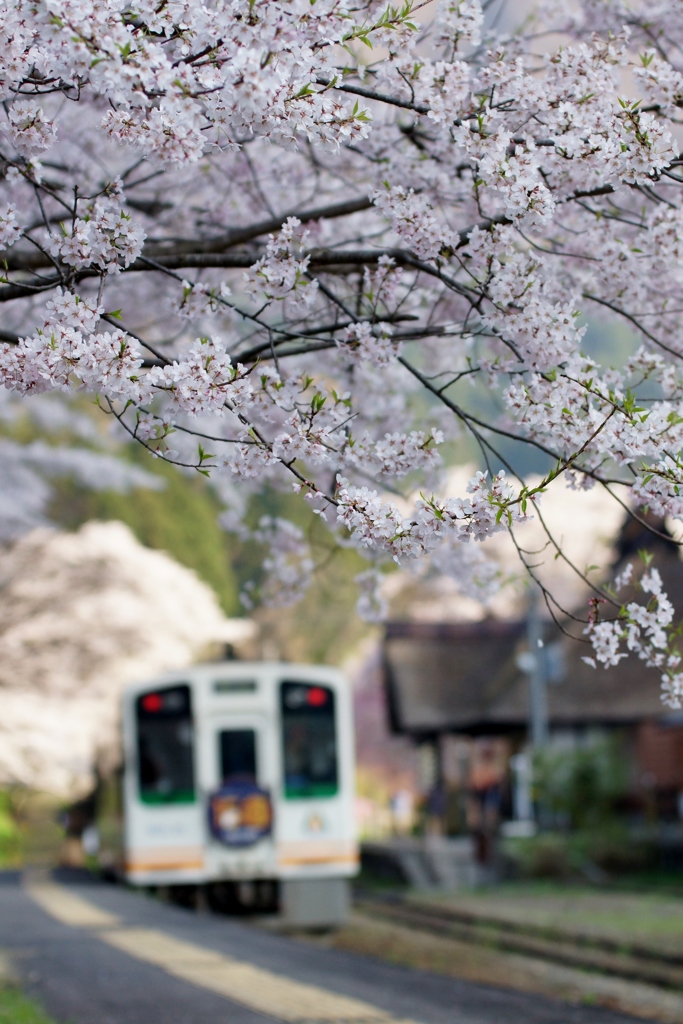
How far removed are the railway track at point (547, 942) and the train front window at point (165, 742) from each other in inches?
138

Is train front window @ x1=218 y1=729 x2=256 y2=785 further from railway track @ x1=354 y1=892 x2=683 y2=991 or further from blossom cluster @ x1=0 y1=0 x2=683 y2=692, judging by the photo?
blossom cluster @ x1=0 y1=0 x2=683 y2=692

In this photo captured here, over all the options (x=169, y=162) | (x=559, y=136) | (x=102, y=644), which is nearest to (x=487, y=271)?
(x=559, y=136)

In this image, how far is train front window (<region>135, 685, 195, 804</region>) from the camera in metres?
18.2

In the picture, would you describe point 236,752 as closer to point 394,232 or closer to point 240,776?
point 240,776

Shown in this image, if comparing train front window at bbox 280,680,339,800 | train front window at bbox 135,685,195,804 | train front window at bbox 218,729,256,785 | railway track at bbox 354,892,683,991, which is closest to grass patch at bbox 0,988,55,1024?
railway track at bbox 354,892,683,991

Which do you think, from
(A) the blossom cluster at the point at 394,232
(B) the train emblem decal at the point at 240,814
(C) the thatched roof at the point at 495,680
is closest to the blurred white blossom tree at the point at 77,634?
(C) the thatched roof at the point at 495,680

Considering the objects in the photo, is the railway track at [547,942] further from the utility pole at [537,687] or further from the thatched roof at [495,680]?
the thatched roof at [495,680]

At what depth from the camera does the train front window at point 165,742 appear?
59.7 feet

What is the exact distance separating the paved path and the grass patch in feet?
0.58

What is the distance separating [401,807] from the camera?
1727 inches

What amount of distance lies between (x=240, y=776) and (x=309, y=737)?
39.4 inches

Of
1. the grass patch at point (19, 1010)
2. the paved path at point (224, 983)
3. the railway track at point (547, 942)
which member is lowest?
the railway track at point (547, 942)

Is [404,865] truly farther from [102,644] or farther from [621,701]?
[102,644]

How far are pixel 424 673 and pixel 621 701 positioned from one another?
4958mm
